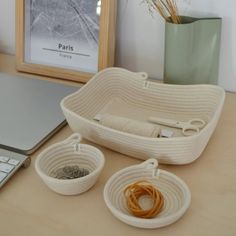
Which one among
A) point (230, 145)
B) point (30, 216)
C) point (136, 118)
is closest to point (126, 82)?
point (136, 118)

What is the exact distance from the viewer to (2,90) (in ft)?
2.75

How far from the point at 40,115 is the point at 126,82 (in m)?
0.18

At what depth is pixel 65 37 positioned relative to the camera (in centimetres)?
89

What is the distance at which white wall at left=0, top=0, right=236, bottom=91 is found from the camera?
79 centimetres

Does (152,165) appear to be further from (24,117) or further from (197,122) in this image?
(24,117)

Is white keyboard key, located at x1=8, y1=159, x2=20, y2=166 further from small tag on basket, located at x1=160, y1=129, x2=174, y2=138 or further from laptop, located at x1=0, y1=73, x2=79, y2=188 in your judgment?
small tag on basket, located at x1=160, y1=129, x2=174, y2=138

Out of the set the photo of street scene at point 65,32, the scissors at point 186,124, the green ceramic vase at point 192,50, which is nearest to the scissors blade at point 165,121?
the scissors at point 186,124

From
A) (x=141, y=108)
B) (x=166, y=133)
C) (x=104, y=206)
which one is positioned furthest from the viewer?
(x=141, y=108)

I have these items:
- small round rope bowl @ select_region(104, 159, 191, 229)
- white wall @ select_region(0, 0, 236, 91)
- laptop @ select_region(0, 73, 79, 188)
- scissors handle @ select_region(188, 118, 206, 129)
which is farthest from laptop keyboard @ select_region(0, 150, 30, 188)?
white wall @ select_region(0, 0, 236, 91)

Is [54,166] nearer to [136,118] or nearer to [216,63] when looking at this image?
[136,118]

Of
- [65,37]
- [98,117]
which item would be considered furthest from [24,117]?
[65,37]

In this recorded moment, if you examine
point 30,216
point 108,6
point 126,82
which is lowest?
point 30,216

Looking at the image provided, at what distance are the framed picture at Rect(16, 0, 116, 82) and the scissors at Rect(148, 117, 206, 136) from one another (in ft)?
0.67

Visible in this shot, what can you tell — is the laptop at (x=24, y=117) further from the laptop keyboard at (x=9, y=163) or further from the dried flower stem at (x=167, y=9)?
the dried flower stem at (x=167, y=9)
